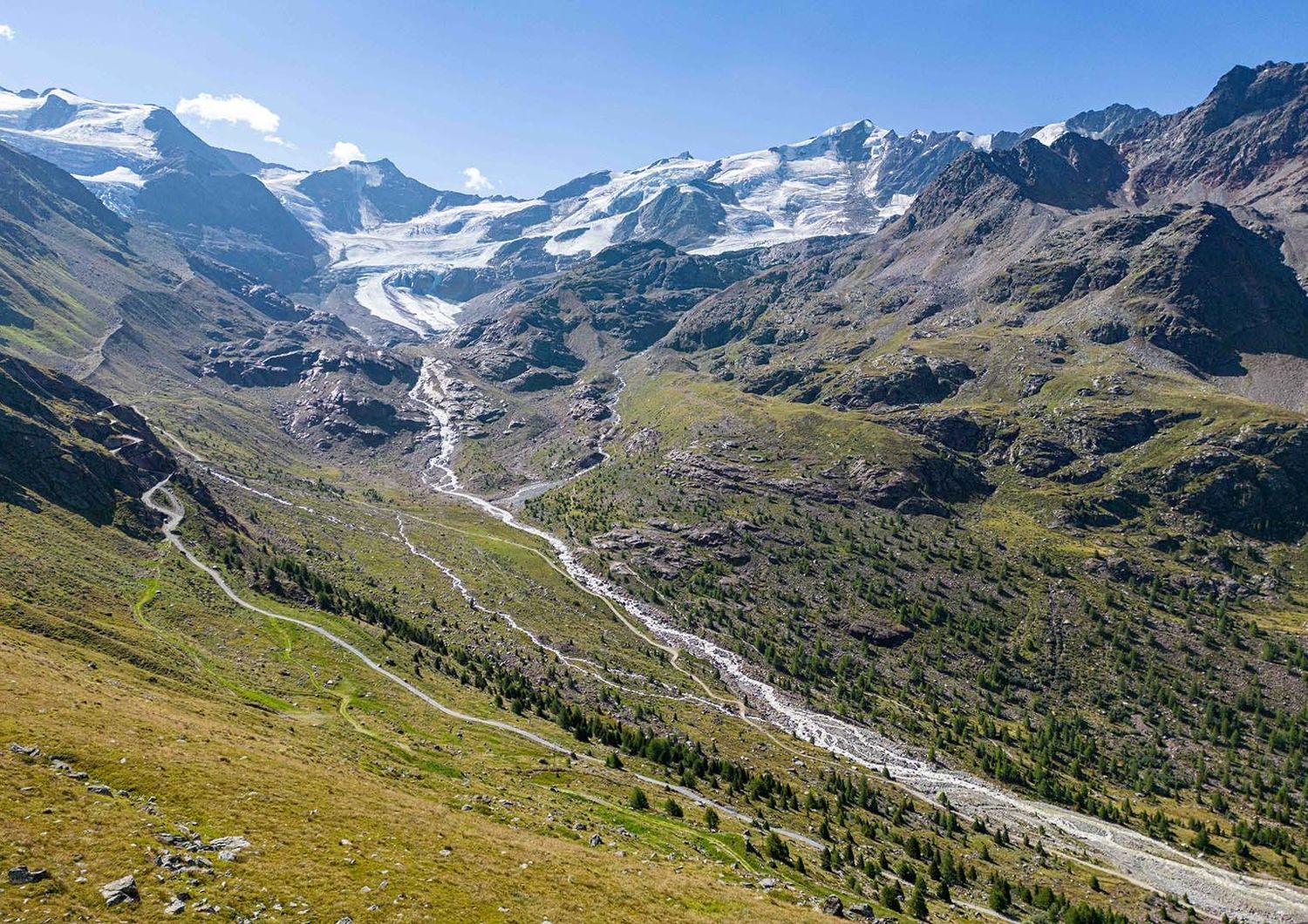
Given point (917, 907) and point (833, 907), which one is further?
point (917, 907)

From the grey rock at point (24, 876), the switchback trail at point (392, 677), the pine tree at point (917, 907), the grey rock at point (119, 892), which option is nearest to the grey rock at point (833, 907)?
the pine tree at point (917, 907)

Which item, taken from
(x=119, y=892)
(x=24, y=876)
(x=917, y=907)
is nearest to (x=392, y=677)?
(x=917, y=907)

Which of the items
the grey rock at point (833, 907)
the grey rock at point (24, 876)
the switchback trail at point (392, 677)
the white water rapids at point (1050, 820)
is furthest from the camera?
the white water rapids at point (1050, 820)

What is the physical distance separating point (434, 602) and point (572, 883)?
479 feet

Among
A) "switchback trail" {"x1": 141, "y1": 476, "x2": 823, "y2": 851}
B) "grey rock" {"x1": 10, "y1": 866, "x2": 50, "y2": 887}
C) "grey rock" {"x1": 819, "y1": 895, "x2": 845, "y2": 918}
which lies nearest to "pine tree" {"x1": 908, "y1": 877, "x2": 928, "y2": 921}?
"grey rock" {"x1": 819, "y1": 895, "x2": 845, "y2": 918}

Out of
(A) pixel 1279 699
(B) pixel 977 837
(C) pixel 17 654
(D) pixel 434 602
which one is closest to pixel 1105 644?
(A) pixel 1279 699

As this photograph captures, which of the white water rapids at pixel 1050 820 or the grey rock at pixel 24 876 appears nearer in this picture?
the grey rock at pixel 24 876

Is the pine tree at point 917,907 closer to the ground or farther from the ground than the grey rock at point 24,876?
closer to the ground

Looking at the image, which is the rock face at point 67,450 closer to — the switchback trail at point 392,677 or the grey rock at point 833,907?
the switchback trail at point 392,677

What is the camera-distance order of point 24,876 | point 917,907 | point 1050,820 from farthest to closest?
1. point 1050,820
2. point 917,907
3. point 24,876

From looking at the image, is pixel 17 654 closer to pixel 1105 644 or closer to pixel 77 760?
pixel 77 760

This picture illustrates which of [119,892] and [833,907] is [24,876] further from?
[833,907]

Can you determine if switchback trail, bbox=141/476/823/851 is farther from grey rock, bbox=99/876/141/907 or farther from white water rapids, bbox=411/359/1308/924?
grey rock, bbox=99/876/141/907

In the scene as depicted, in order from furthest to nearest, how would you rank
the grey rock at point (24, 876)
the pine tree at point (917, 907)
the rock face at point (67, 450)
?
the rock face at point (67, 450)
the pine tree at point (917, 907)
the grey rock at point (24, 876)
